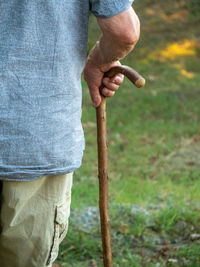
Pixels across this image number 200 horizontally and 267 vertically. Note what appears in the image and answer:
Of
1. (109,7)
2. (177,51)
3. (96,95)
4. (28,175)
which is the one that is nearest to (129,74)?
(96,95)

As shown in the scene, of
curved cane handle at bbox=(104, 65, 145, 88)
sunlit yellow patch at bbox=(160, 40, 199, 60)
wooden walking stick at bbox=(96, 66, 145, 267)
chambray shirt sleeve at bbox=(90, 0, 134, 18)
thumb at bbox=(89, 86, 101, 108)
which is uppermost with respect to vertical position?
chambray shirt sleeve at bbox=(90, 0, 134, 18)

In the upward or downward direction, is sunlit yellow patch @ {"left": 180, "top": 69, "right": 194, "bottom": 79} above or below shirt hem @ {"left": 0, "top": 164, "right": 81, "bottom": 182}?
below

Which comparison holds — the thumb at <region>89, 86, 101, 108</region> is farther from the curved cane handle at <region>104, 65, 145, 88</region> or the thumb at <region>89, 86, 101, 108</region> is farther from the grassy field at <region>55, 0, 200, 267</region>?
the grassy field at <region>55, 0, 200, 267</region>

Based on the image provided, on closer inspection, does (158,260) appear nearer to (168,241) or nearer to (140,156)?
(168,241)

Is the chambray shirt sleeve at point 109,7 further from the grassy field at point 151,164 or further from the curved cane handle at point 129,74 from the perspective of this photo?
the grassy field at point 151,164

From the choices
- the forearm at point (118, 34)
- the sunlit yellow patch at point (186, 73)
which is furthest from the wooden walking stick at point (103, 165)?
the sunlit yellow patch at point (186, 73)

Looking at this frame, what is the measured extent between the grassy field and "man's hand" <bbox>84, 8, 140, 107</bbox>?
147 centimetres

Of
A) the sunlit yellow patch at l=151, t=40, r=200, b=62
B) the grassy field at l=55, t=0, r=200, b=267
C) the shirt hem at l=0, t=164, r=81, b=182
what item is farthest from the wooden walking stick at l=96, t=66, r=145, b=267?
the sunlit yellow patch at l=151, t=40, r=200, b=62

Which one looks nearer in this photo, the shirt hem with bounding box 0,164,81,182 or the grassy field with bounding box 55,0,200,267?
the shirt hem with bounding box 0,164,81,182

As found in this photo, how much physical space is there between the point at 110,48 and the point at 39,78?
365mm

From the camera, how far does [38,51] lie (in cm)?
162

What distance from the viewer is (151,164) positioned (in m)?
5.65

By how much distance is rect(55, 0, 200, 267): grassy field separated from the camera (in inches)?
132

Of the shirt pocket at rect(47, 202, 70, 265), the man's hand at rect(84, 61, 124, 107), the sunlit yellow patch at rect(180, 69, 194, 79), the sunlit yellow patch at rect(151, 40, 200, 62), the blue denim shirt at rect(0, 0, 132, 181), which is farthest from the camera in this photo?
the sunlit yellow patch at rect(151, 40, 200, 62)
